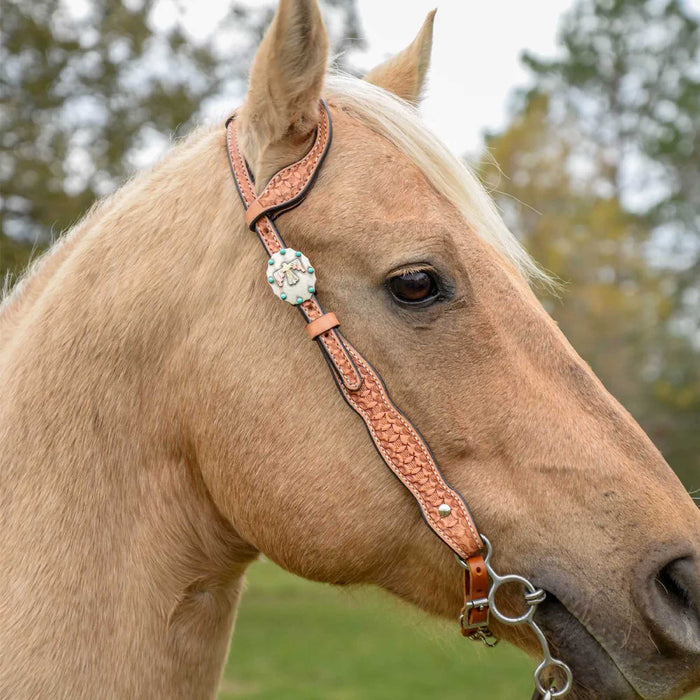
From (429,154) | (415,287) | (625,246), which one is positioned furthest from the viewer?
(625,246)

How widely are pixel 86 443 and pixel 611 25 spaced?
1545 inches

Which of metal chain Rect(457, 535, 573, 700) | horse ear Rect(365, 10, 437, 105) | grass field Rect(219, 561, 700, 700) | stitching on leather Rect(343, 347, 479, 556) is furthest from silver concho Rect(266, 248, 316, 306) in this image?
grass field Rect(219, 561, 700, 700)

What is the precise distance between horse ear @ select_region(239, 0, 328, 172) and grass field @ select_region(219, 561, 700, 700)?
5.91 m

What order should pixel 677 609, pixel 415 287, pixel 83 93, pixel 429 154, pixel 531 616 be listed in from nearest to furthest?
pixel 677 609
pixel 531 616
pixel 415 287
pixel 429 154
pixel 83 93

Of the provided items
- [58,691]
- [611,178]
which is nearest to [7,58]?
[58,691]

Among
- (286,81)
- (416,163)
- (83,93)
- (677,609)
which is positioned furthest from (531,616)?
(83,93)

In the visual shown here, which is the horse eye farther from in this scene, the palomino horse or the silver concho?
the silver concho

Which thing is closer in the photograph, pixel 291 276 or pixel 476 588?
pixel 476 588

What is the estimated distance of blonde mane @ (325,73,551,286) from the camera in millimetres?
2523

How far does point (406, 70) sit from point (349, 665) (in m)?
11.3

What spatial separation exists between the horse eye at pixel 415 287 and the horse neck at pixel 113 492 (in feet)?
2.06

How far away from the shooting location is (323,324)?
93.1 inches

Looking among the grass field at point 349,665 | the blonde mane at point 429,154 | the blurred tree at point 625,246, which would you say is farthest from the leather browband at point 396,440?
the blurred tree at point 625,246

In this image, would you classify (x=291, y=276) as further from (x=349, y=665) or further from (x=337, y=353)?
(x=349, y=665)
